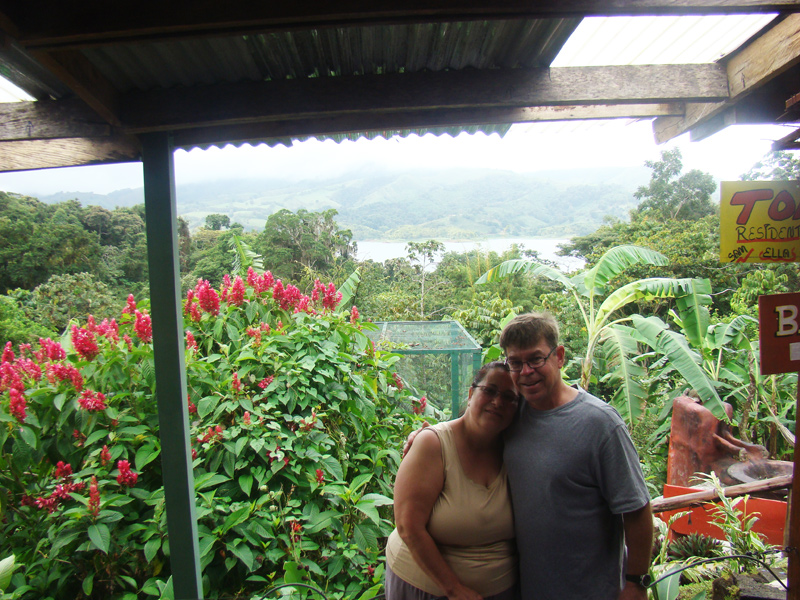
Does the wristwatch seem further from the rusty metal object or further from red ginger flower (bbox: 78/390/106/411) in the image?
the rusty metal object

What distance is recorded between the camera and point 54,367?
2146 mm

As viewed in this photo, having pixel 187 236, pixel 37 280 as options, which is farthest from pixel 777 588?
pixel 187 236

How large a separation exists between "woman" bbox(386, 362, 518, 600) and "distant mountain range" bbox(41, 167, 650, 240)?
21.3 meters

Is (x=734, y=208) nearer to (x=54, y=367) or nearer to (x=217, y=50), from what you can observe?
(x=217, y=50)

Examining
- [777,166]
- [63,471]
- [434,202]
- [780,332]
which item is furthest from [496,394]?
[434,202]

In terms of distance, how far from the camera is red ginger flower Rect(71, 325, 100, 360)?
7.21ft

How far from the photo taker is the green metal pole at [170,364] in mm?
1896

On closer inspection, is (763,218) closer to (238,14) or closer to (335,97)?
(335,97)

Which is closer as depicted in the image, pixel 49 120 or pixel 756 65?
pixel 756 65

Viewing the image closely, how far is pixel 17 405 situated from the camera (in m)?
2.02

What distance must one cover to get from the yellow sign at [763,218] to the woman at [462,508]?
1.06m

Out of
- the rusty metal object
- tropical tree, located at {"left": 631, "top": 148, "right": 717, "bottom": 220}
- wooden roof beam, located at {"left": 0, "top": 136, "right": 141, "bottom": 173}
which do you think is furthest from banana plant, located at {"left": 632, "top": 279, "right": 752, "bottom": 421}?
tropical tree, located at {"left": 631, "top": 148, "right": 717, "bottom": 220}

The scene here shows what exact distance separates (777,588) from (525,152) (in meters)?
55.5

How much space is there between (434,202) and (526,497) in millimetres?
36230
